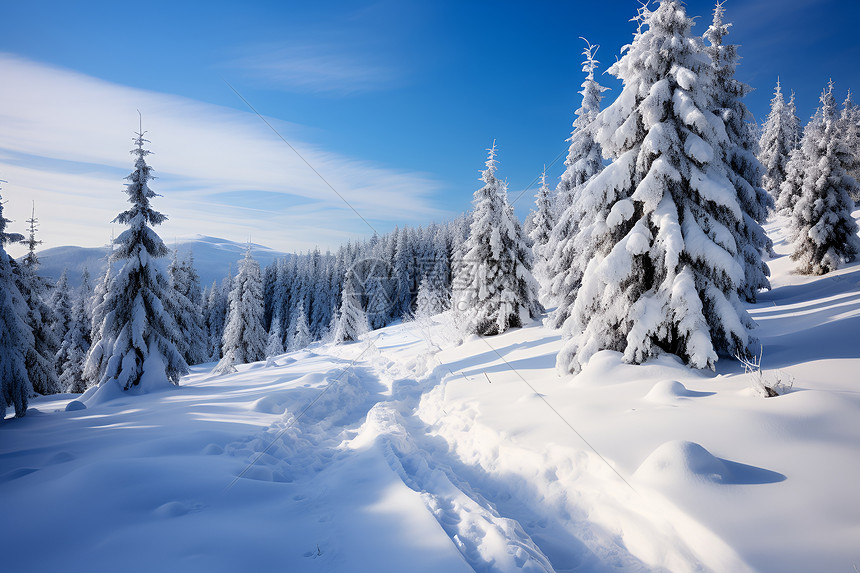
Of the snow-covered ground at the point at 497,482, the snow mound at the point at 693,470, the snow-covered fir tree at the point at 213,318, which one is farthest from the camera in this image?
the snow-covered fir tree at the point at 213,318

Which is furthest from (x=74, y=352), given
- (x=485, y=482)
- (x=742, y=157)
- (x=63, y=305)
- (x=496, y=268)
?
(x=742, y=157)

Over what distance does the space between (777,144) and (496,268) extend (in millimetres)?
43130

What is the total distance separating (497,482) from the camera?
5969mm

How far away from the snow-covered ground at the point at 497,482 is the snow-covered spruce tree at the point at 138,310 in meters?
5.37

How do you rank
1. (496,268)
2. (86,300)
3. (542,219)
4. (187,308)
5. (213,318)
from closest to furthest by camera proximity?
(496,268) < (542,219) < (187,308) < (86,300) < (213,318)

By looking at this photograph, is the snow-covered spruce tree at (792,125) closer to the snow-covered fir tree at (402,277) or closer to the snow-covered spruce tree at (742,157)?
the snow-covered spruce tree at (742,157)

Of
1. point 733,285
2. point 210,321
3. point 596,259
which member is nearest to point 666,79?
point 596,259

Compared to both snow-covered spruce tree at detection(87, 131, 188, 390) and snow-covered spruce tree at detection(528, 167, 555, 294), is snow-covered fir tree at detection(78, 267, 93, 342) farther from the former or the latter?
snow-covered spruce tree at detection(528, 167, 555, 294)

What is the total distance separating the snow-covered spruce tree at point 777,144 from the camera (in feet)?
130

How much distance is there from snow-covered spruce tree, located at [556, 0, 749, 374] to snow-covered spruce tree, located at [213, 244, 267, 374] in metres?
31.9

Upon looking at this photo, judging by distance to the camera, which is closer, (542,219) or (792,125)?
(542,219)

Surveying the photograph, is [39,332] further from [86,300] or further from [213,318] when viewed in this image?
[213,318]

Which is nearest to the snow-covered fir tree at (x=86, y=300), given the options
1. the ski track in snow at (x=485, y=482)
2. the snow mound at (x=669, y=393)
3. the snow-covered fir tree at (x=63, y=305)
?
the snow-covered fir tree at (x=63, y=305)

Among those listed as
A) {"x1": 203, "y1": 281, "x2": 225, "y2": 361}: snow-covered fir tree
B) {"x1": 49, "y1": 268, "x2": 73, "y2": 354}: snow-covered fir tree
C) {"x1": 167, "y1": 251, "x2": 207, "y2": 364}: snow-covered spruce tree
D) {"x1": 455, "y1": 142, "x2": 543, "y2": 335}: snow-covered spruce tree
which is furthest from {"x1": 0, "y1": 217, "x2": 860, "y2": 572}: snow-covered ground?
{"x1": 203, "y1": 281, "x2": 225, "y2": 361}: snow-covered fir tree
